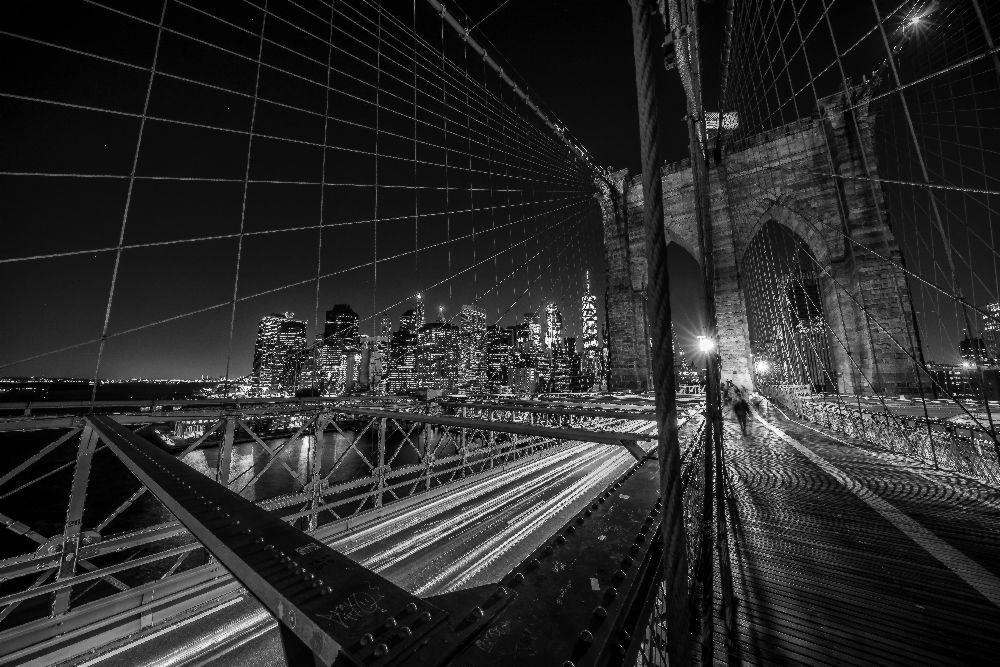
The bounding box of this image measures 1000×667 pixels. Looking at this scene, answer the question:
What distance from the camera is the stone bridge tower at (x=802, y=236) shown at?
542 inches

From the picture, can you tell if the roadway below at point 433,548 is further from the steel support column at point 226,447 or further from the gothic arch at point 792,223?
the gothic arch at point 792,223

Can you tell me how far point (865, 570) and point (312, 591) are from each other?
13.6 ft

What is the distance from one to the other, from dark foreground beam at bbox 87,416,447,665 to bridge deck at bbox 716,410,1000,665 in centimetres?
245

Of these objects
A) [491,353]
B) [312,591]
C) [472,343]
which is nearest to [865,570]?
[312,591]

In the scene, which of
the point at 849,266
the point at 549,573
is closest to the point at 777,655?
the point at 549,573

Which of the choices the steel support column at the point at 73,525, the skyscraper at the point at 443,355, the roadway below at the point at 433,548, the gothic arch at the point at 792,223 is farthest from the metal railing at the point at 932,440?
the skyscraper at the point at 443,355

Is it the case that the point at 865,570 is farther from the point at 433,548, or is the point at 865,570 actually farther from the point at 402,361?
the point at 402,361

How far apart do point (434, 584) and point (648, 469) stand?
2.20 metres

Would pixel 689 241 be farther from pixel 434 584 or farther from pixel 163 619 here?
pixel 163 619

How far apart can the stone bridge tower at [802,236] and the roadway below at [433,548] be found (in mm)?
12347

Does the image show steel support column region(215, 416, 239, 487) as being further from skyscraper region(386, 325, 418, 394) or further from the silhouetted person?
the silhouetted person

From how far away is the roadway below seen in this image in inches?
89.7

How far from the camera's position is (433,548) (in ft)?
12.2

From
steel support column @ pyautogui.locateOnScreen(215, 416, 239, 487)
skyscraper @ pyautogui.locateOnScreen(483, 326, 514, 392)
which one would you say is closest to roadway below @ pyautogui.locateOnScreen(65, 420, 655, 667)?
steel support column @ pyautogui.locateOnScreen(215, 416, 239, 487)
